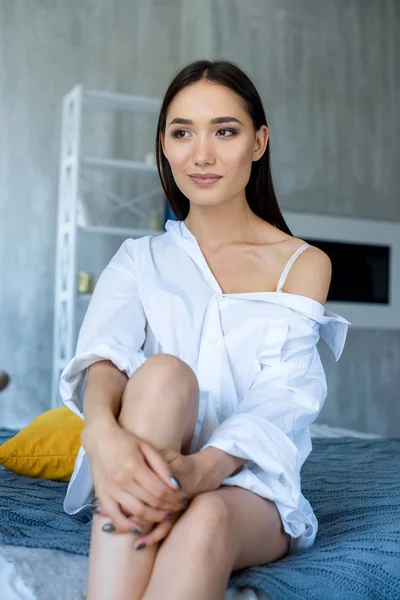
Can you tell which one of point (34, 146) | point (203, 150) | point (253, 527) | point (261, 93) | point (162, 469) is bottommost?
point (253, 527)

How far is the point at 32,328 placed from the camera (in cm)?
461

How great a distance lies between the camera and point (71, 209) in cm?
416

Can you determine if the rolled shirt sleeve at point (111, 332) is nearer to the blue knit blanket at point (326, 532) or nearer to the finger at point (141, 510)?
the blue knit blanket at point (326, 532)

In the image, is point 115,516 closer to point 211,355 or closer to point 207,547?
point 207,547

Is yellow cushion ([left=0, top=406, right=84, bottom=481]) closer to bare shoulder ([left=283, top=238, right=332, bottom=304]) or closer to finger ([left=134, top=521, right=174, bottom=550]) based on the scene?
bare shoulder ([left=283, top=238, right=332, bottom=304])

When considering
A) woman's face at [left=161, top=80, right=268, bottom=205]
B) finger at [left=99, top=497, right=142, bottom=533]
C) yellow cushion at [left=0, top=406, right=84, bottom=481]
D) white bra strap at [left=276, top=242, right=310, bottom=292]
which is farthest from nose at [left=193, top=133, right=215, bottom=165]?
yellow cushion at [left=0, top=406, right=84, bottom=481]

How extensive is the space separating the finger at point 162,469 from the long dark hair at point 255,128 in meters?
0.66

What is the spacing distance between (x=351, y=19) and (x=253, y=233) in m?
3.84

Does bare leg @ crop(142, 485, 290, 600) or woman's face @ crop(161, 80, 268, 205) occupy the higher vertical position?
woman's face @ crop(161, 80, 268, 205)

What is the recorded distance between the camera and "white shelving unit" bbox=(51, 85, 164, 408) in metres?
4.12

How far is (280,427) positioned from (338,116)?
3.95m

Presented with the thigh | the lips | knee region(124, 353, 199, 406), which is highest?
the lips

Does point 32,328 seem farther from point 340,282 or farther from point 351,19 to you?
point 351,19

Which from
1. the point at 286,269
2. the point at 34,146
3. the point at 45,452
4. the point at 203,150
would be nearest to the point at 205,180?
the point at 203,150
